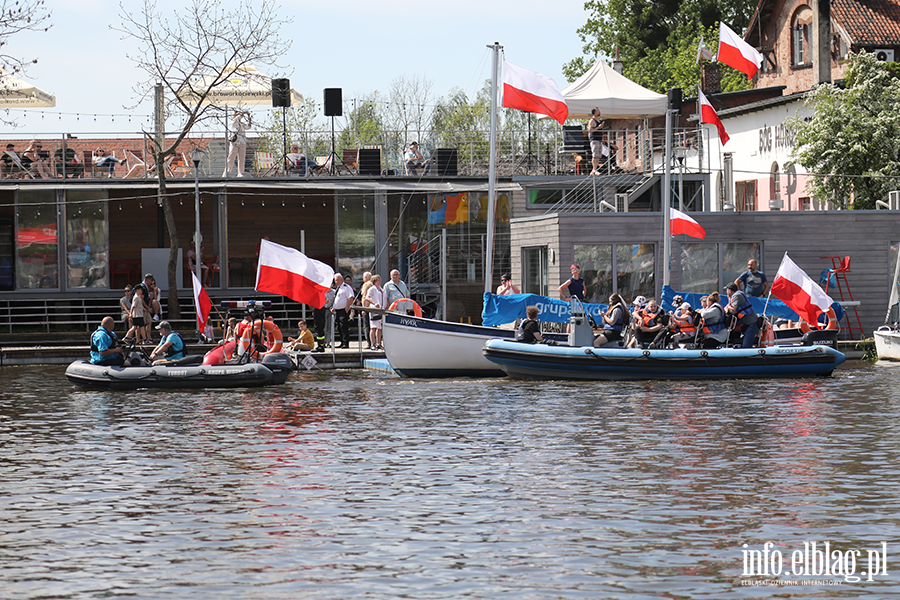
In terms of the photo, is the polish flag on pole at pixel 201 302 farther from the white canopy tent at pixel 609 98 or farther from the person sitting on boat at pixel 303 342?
the white canopy tent at pixel 609 98

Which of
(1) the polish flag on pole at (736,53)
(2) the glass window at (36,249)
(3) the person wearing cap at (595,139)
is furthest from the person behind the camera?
(2) the glass window at (36,249)

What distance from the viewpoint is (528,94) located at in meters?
26.9

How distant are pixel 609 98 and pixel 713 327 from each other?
14.4 m

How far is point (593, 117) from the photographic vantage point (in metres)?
36.8

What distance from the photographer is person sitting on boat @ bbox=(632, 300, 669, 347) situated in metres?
25.6

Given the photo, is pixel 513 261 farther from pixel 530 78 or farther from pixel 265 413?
pixel 265 413

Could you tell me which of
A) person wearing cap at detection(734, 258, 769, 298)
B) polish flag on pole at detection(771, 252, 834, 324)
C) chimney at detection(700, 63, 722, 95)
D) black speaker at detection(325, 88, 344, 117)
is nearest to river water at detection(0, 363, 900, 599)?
polish flag on pole at detection(771, 252, 834, 324)

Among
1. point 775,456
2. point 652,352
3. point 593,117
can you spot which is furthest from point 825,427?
point 593,117

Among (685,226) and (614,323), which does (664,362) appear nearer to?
(614,323)

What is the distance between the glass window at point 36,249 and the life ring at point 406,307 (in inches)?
564

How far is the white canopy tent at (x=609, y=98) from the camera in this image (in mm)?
37781

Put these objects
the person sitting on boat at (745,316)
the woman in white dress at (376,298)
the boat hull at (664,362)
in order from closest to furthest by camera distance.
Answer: the boat hull at (664,362)
the person sitting on boat at (745,316)
the woman in white dress at (376,298)

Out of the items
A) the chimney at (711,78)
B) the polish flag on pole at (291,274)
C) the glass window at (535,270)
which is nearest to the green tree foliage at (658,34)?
the chimney at (711,78)

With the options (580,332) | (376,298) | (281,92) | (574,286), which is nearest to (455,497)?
(580,332)
